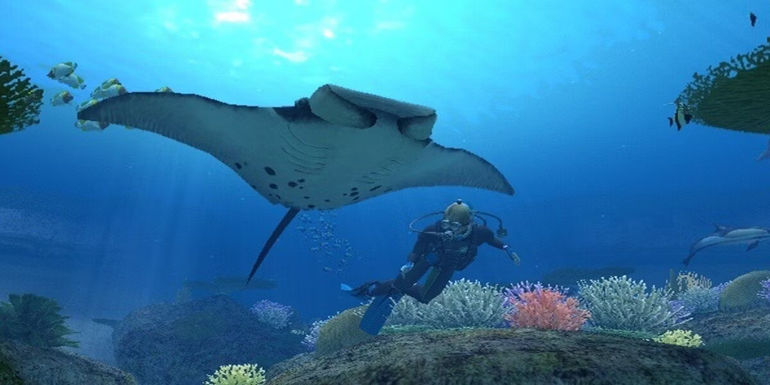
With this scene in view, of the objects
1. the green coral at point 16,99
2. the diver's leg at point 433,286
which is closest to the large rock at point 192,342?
the diver's leg at point 433,286

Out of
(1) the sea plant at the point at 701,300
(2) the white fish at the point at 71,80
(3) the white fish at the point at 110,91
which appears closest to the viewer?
(3) the white fish at the point at 110,91

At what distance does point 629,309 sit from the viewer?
7648 mm

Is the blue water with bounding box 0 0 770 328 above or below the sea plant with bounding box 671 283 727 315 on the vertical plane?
above

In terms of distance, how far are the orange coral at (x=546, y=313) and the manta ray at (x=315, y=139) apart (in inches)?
100

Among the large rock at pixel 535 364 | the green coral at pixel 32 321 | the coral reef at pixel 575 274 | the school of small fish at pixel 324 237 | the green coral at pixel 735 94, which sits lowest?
the green coral at pixel 32 321

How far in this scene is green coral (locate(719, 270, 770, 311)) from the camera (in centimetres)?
1155

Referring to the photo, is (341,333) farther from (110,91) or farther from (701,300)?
(701,300)

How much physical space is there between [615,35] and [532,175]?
30.4 m

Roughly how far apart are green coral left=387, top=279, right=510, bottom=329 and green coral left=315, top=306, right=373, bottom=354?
848 millimetres

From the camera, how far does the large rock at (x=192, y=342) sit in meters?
11.0

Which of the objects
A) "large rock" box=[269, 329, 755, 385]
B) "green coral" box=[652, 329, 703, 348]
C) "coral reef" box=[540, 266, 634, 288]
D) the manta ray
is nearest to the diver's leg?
the manta ray

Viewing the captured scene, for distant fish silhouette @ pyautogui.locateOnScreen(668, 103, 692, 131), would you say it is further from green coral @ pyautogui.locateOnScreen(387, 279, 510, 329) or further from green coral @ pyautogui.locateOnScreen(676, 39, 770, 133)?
green coral @ pyautogui.locateOnScreen(387, 279, 510, 329)

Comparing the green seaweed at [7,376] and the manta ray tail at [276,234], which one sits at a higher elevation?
the manta ray tail at [276,234]

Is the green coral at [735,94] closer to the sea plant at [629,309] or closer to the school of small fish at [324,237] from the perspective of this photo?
the sea plant at [629,309]
